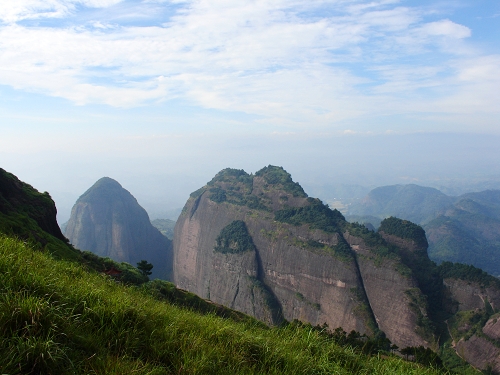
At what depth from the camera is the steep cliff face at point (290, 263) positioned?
40.7m

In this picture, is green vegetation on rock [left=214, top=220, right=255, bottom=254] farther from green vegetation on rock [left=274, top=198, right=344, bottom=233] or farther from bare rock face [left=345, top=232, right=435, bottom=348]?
bare rock face [left=345, top=232, right=435, bottom=348]

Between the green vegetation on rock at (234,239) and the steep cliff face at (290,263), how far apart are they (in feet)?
0.61

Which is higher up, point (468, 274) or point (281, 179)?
point (281, 179)

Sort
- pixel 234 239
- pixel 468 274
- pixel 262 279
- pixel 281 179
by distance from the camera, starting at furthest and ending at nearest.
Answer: pixel 281 179 < pixel 234 239 < pixel 262 279 < pixel 468 274

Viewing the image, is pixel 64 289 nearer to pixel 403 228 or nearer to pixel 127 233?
pixel 403 228

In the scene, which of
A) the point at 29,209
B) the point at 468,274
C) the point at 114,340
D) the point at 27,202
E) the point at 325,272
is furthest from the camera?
the point at 325,272

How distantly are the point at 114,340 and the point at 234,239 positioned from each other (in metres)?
56.8

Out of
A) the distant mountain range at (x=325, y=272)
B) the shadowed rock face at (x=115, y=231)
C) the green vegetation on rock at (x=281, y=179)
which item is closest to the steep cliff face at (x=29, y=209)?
the distant mountain range at (x=325, y=272)

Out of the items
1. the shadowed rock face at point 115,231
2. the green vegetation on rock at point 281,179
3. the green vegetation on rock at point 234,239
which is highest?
the green vegetation on rock at point 281,179

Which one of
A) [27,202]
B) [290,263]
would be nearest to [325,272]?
[290,263]

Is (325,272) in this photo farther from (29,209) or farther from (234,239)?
(29,209)

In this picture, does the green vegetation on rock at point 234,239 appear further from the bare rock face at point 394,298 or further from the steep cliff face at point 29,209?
the steep cliff face at point 29,209

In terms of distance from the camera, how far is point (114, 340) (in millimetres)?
3916

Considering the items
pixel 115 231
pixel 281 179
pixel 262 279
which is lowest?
pixel 115 231
